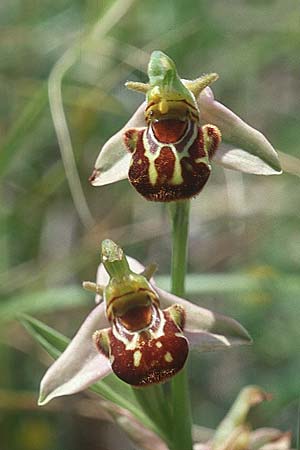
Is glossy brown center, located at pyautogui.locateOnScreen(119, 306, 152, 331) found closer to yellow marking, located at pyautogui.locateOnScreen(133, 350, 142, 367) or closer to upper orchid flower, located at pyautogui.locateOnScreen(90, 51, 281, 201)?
yellow marking, located at pyautogui.locateOnScreen(133, 350, 142, 367)

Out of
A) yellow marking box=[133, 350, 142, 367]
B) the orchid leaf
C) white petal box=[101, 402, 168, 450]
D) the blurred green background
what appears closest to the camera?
yellow marking box=[133, 350, 142, 367]

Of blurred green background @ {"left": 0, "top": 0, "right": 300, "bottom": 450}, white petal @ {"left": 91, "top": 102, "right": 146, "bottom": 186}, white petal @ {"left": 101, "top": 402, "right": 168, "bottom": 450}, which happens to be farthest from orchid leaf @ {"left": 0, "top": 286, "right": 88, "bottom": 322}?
white petal @ {"left": 91, "top": 102, "right": 146, "bottom": 186}

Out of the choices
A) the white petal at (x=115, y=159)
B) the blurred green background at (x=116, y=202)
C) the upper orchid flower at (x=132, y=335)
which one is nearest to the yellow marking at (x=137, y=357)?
the upper orchid flower at (x=132, y=335)

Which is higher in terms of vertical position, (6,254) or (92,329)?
(92,329)

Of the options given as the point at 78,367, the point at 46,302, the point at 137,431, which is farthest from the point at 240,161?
the point at 46,302

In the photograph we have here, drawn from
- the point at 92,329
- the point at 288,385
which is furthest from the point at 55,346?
the point at 288,385

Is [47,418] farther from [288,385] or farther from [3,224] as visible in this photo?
[288,385]
